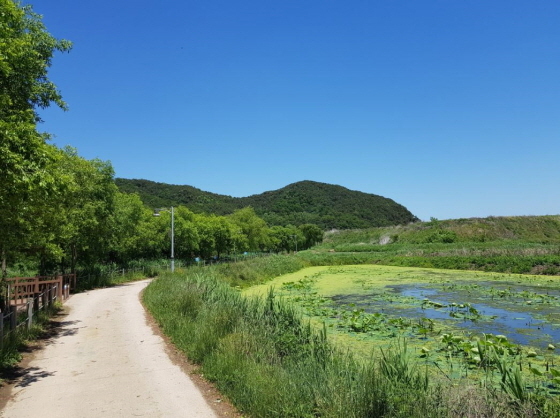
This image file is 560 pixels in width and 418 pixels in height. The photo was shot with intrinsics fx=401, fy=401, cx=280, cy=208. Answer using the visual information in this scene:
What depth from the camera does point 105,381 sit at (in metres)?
8.01

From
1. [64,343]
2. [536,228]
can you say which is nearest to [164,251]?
[64,343]

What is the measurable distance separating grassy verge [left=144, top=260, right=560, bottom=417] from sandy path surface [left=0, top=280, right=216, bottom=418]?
0.70 meters

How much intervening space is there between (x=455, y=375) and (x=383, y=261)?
152 ft

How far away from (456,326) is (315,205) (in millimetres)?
151551

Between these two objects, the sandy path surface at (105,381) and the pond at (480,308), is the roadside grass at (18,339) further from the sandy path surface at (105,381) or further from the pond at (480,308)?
the pond at (480,308)

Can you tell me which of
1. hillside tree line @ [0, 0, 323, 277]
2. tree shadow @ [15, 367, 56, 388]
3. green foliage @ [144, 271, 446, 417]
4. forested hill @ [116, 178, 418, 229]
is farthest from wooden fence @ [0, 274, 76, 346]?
forested hill @ [116, 178, 418, 229]

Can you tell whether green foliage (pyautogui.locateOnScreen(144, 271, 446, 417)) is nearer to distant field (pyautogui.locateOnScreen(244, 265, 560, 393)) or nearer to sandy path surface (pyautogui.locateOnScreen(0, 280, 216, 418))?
sandy path surface (pyautogui.locateOnScreen(0, 280, 216, 418))

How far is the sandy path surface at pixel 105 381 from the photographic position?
6574mm

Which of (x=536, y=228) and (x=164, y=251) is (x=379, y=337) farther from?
(x=536, y=228)

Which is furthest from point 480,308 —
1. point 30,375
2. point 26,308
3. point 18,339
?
point 26,308

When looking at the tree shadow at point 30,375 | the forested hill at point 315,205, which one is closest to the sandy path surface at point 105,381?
the tree shadow at point 30,375

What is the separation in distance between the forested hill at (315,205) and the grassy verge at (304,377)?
4177 inches

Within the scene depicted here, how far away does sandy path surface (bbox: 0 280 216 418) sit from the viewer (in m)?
6.57

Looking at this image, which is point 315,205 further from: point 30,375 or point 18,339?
point 30,375
